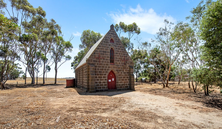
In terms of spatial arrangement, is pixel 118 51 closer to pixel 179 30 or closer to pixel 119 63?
pixel 119 63

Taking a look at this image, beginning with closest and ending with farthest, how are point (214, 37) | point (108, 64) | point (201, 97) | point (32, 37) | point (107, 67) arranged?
point (214, 37) → point (201, 97) → point (107, 67) → point (108, 64) → point (32, 37)

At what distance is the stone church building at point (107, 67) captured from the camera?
14.9 meters

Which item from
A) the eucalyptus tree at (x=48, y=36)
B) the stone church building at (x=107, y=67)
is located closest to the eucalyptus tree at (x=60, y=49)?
the eucalyptus tree at (x=48, y=36)

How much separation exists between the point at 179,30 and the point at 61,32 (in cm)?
3462

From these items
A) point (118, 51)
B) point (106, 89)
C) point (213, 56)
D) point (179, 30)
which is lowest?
point (106, 89)

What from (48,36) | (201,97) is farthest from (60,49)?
(201,97)

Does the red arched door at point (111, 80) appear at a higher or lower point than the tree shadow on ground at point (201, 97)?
higher

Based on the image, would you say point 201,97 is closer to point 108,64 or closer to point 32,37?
point 108,64

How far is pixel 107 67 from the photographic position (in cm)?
Result: 1616

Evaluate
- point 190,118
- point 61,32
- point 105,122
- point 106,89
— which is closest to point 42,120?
point 105,122

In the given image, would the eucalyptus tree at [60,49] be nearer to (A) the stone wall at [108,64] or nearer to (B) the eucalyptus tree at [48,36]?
(B) the eucalyptus tree at [48,36]

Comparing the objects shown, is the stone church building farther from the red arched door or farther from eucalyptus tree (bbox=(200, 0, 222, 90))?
eucalyptus tree (bbox=(200, 0, 222, 90))

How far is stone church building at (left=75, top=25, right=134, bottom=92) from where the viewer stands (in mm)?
14906

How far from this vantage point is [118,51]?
57.0ft
